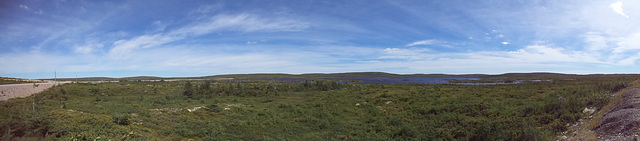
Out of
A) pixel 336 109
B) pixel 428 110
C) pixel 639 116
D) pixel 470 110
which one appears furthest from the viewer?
pixel 336 109

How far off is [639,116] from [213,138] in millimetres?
16228

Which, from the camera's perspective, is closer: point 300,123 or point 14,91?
point 300,123

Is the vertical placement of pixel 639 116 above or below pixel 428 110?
above

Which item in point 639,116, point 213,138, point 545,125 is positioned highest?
point 639,116

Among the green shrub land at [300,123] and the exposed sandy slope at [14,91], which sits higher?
the exposed sandy slope at [14,91]

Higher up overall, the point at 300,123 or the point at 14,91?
the point at 14,91

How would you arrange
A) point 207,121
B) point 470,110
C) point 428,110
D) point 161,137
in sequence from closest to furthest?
point 161,137 < point 207,121 < point 470,110 < point 428,110

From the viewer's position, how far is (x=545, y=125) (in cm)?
1052

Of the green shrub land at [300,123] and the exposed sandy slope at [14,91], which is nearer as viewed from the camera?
the green shrub land at [300,123]

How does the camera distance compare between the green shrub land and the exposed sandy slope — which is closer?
the green shrub land

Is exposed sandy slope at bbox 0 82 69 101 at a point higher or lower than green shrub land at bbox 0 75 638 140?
higher

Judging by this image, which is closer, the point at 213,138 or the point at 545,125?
the point at 545,125

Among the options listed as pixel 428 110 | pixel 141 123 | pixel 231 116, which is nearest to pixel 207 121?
pixel 231 116

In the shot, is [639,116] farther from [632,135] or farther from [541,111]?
[541,111]
